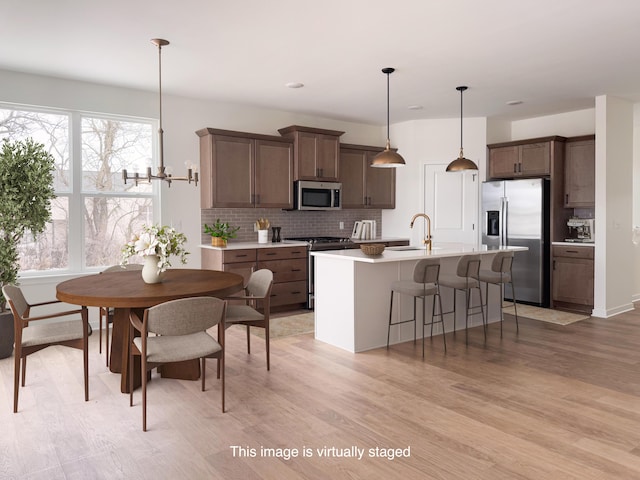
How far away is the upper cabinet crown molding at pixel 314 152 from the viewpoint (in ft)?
21.4

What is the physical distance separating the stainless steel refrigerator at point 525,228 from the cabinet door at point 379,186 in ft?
4.98

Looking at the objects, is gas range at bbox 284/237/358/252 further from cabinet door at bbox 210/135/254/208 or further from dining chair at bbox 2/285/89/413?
dining chair at bbox 2/285/89/413

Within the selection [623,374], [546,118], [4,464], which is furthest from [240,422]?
[546,118]

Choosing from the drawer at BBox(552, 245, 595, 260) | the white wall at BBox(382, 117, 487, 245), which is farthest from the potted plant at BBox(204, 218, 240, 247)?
the drawer at BBox(552, 245, 595, 260)

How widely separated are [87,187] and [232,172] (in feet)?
5.46

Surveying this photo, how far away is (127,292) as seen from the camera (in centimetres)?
324

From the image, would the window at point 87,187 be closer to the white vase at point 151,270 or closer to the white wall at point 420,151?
the white vase at point 151,270

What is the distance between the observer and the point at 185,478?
7.72ft

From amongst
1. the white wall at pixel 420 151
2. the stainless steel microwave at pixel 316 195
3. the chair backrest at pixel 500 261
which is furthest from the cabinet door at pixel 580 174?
the stainless steel microwave at pixel 316 195

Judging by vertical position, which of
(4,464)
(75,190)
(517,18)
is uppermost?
(517,18)

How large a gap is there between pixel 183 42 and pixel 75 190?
7.59 ft

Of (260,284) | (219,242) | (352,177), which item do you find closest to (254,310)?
(260,284)

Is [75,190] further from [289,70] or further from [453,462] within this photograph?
[453,462]

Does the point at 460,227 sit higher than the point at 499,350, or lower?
higher
